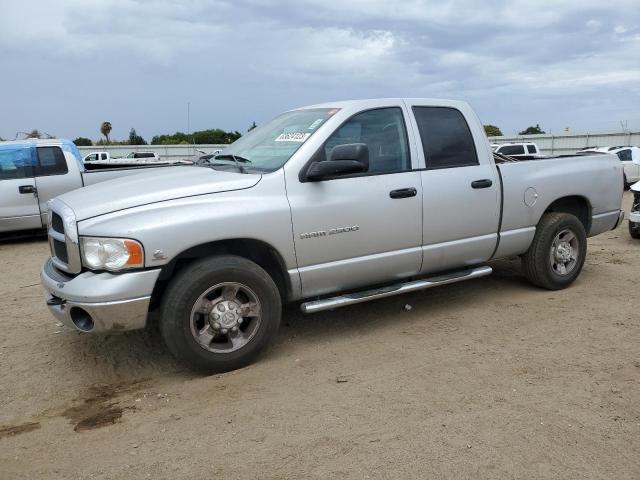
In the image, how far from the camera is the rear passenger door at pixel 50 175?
33.0 ft

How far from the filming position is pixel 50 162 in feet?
33.7

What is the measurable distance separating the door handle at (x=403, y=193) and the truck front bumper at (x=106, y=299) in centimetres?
198

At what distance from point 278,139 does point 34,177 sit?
724 cm

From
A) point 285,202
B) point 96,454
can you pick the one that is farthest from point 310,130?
point 96,454

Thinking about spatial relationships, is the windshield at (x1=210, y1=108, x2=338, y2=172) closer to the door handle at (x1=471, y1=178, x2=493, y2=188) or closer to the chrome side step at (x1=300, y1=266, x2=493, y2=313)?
the chrome side step at (x1=300, y1=266, x2=493, y2=313)

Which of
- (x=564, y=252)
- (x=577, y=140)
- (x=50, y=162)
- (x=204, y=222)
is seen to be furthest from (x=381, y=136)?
(x=577, y=140)

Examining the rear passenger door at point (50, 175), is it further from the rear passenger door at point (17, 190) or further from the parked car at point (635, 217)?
the parked car at point (635, 217)

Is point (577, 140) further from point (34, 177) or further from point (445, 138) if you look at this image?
point (445, 138)

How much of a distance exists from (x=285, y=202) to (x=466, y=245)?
6.17ft

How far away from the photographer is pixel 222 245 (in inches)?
161

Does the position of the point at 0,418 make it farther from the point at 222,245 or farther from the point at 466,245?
the point at 466,245

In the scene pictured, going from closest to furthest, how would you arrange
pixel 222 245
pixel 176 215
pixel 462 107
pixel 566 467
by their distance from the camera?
pixel 566 467 < pixel 176 215 < pixel 222 245 < pixel 462 107

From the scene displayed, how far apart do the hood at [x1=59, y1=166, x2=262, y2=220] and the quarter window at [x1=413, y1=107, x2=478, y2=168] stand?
1653 millimetres

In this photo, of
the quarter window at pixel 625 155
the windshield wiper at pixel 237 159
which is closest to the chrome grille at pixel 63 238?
the windshield wiper at pixel 237 159
